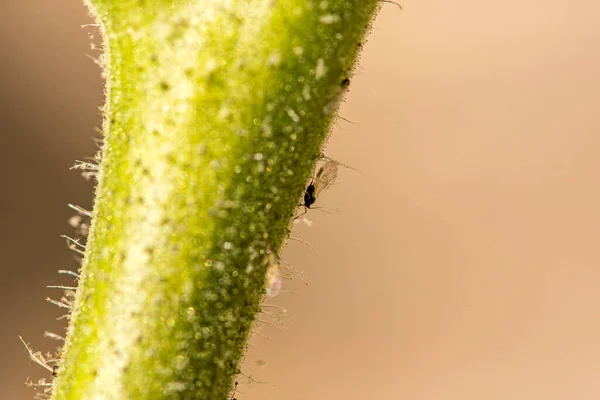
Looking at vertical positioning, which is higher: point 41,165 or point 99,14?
point 99,14

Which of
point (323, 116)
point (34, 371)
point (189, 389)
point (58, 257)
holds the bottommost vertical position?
point (34, 371)

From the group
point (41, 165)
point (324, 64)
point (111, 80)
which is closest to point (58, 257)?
point (41, 165)

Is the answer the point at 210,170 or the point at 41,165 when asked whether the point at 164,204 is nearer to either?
the point at 210,170

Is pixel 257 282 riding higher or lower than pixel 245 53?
lower

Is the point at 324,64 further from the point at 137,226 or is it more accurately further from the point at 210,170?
the point at 137,226

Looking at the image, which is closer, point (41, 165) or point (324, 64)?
point (324, 64)

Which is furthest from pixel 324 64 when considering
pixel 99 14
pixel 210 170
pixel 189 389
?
pixel 189 389
